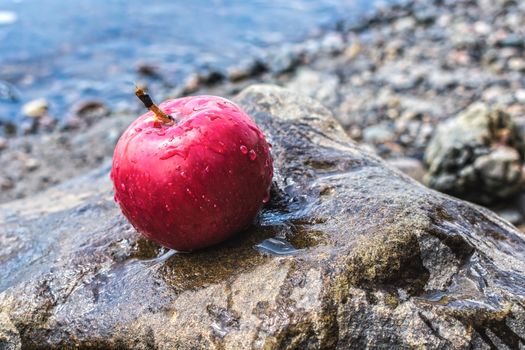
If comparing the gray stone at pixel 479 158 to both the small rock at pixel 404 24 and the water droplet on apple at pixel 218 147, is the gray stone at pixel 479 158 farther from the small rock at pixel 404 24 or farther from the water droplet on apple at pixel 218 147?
the small rock at pixel 404 24

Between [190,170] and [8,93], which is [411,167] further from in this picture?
[8,93]

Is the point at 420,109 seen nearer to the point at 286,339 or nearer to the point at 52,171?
the point at 52,171

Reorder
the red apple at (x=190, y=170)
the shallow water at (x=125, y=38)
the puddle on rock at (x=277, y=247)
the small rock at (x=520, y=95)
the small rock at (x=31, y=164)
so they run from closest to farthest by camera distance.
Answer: the red apple at (x=190, y=170), the puddle on rock at (x=277, y=247), the small rock at (x=520, y=95), the small rock at (x=31, y=164), the shallow water at (x=125, y=38)

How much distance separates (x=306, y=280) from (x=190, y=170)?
607 mm

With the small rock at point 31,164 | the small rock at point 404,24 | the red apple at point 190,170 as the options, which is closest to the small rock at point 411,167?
the red apple at point 190,170

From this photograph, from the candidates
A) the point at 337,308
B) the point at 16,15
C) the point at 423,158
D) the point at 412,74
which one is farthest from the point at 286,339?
the point at 16,15

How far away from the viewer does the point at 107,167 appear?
4570 millimetres

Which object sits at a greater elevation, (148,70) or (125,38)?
(125,38)

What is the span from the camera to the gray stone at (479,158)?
5.17 m

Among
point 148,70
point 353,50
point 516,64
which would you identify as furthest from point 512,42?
point 148,70

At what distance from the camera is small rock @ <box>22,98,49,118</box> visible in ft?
28.6

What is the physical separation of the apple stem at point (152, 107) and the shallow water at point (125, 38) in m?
6.74

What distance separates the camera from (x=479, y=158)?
5.27 metres

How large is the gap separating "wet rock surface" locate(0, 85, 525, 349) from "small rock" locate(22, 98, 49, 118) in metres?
5.92
